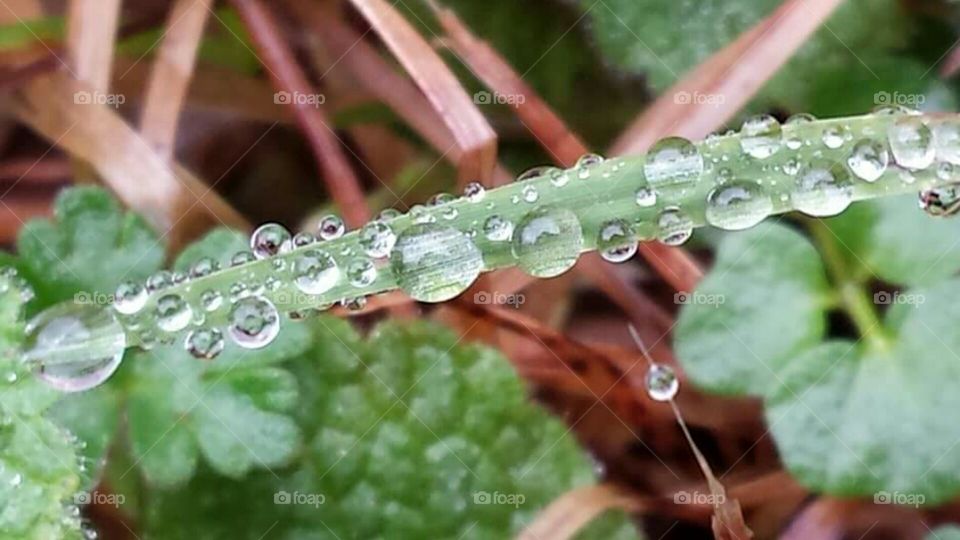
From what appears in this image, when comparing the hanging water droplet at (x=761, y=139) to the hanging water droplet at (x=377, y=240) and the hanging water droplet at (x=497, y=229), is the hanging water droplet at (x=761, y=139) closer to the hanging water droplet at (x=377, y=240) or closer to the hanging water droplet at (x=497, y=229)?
the hanging water droplet at (x=497, y=229)

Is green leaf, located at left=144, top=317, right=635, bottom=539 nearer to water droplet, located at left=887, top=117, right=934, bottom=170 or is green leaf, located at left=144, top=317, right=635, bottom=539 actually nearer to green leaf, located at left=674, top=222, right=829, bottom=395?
green leaf, located at left=674, top=222, right=829, bottom=395

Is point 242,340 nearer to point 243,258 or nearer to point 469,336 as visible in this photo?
point 243,258

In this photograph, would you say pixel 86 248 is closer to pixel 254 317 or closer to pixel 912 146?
pixel 254 317

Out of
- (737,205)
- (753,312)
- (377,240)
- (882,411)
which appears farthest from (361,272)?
(882,411)

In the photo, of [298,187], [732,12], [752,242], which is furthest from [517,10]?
[752,242]

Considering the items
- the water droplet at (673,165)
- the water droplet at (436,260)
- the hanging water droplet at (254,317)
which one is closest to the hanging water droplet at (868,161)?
the water droplet at (673,165)
